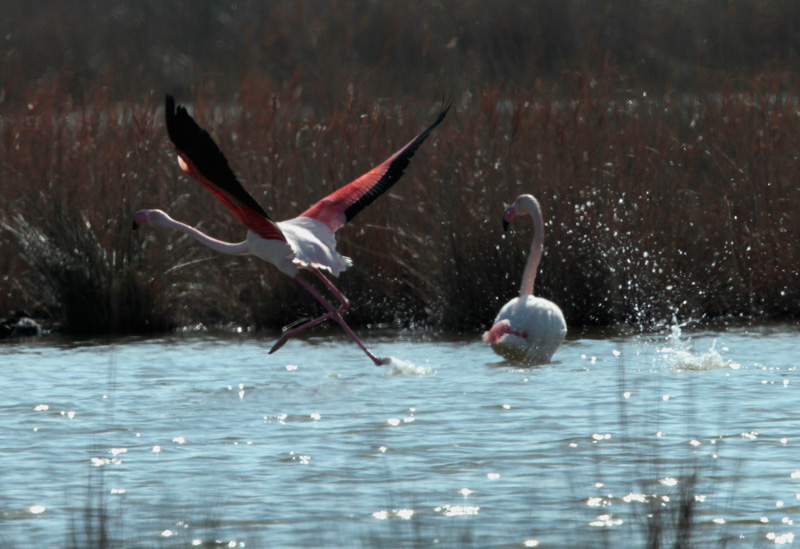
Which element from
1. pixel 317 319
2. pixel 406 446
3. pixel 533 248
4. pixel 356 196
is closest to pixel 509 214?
pixel 533 248

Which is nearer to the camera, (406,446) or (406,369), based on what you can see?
(406,446)

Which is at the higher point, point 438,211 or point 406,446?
point 438,211

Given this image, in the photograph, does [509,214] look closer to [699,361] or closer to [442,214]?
[699,361]

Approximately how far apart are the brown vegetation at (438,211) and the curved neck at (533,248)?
1.42 metres

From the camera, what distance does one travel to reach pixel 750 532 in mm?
4559

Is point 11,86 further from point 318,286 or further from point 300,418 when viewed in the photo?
point 300,418

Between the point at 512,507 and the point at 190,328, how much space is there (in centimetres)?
688

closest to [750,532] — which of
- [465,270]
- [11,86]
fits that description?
[465,270]

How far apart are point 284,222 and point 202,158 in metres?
1.65

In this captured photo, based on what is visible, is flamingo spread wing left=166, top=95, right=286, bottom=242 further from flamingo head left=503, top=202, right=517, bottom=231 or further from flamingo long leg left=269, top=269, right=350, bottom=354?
flamingo head left=503, top=202, right=517, bottom=231

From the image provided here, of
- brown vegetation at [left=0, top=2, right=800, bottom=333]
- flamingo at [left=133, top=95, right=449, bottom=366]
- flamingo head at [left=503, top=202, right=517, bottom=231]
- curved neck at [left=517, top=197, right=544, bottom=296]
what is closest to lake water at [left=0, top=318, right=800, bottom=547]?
curved neck at [left=517, top=197, right=544, bottom=296]

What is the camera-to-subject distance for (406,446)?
6.12 m

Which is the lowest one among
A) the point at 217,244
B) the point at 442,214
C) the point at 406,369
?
the point at 406,369

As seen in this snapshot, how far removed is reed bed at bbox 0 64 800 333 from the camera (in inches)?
422
